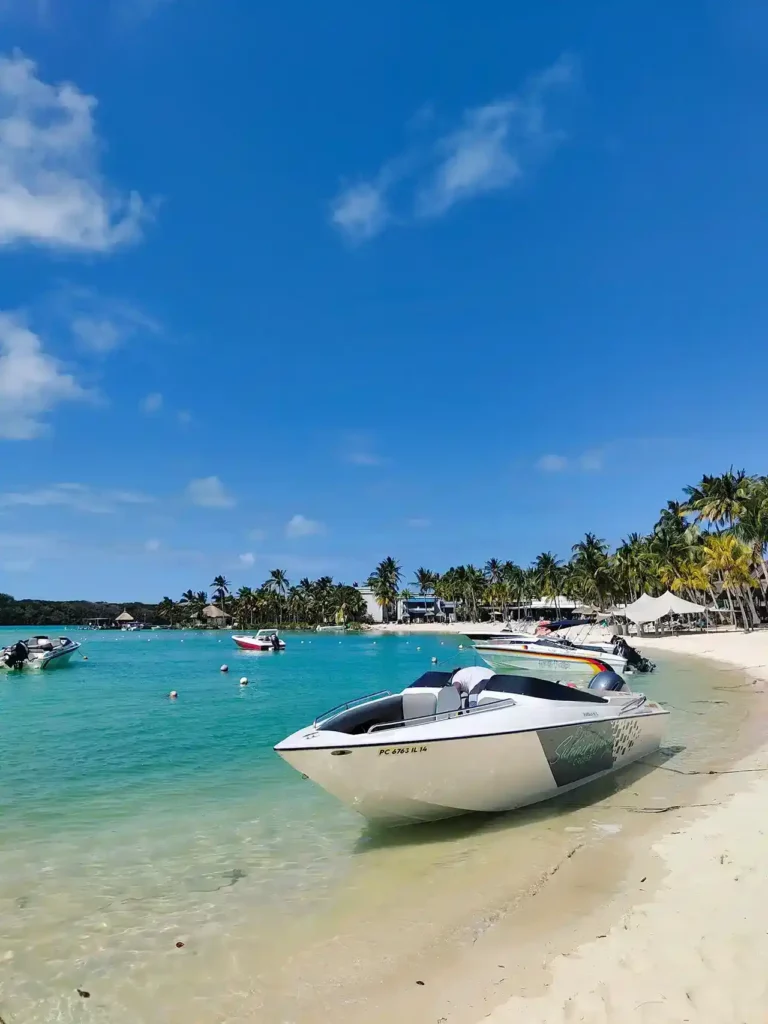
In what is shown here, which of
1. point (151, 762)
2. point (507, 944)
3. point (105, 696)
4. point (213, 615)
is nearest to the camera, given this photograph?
point (507, 944)

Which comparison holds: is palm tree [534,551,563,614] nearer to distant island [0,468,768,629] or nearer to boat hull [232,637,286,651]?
distant island [0,468,768,629]

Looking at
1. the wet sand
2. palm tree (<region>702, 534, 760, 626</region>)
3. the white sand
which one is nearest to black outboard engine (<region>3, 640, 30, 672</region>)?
the wet sand

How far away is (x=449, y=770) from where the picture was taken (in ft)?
25.8

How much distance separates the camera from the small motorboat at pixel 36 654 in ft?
131

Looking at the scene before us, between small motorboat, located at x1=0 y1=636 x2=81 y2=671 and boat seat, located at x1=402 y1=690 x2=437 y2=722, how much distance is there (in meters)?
39.3

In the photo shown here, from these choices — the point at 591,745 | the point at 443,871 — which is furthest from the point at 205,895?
the point at 591,745

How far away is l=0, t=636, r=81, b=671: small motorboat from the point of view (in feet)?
131

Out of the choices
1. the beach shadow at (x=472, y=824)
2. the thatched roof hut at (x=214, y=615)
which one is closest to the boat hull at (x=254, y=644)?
the beach shadow at (x=472, y=824)

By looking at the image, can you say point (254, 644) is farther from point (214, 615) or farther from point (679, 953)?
point (214, 615)

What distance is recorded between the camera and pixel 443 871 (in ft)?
23.8

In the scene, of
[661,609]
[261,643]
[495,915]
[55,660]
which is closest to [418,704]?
[495,915]

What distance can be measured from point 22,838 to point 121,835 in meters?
1.45

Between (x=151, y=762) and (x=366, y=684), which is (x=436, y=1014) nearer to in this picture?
(x=151, y=762)

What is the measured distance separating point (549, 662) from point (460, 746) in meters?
23.7
